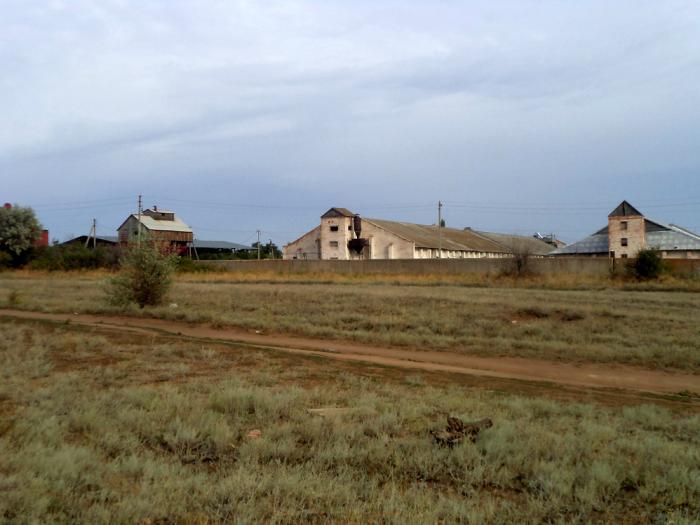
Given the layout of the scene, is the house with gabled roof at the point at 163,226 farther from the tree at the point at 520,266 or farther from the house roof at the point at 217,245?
the tree at the point at 520,266

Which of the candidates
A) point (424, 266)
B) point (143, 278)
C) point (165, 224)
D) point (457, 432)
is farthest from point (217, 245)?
point (457, 432)

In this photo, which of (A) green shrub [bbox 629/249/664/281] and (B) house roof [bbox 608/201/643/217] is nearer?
(A) green shrub [bbox 629/249/664/281]

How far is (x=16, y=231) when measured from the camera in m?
65.5

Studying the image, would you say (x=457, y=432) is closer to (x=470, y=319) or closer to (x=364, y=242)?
(x=470, y=319)

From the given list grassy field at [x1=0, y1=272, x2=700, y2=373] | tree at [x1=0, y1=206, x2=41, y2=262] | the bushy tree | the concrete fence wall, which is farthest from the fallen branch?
tree at [x1=0, y1=206, x2=41, y2=262]

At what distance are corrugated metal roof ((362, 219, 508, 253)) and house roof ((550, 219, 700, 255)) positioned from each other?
37.7ft

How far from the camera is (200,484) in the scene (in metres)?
5.24

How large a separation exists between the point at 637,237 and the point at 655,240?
2.36 metres

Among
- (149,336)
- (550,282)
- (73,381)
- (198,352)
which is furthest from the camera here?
(550,282)

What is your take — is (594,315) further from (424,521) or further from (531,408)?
(424,521)

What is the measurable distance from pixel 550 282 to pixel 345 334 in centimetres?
2349

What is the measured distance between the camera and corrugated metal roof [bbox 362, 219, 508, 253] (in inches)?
2729

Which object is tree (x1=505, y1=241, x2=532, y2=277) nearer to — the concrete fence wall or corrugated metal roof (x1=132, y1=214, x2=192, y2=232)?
the concrete fence wall

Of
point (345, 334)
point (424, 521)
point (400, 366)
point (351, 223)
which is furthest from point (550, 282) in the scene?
point (424, 521)
